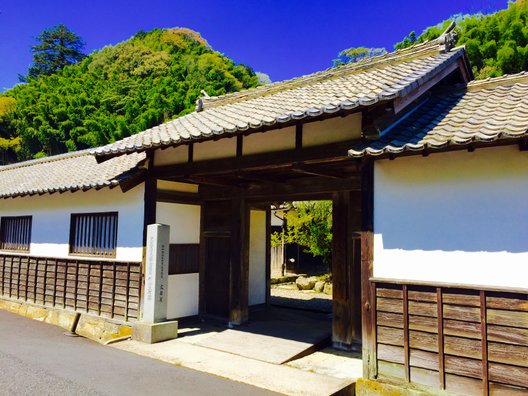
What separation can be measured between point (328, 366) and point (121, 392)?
11.7 ft

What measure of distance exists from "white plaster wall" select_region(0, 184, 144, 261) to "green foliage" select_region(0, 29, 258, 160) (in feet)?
78.3

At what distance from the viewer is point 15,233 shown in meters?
13.7

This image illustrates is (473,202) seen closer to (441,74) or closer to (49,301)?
(441,74)

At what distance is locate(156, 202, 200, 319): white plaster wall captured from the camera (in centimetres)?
1017

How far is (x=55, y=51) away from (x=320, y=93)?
74.3m

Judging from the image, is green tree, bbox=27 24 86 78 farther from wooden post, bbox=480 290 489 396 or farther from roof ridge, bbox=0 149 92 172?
wooden post, bbox=480 290 489 396

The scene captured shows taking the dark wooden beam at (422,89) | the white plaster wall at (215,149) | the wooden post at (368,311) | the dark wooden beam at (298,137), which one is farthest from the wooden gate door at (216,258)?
the dark wooden beam at (422,89)

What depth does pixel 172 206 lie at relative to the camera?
10375 mm

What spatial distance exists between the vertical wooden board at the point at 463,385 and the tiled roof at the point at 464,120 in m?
3.07

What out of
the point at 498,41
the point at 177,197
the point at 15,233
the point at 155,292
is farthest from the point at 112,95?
the point at 155,292

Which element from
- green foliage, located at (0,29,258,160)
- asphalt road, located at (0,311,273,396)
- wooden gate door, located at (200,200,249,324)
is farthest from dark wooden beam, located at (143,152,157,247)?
green foliage, located at (0,29,258,160)

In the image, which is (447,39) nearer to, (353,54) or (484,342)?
(484,342)

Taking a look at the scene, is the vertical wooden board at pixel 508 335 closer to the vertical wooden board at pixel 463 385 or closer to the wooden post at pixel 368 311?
the vertical wooden board at pixel 463 385

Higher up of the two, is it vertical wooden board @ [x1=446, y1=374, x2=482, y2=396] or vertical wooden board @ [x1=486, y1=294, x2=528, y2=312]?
vertical wooden board @ [x1=486, y1=294, x2=528, y2=312]
